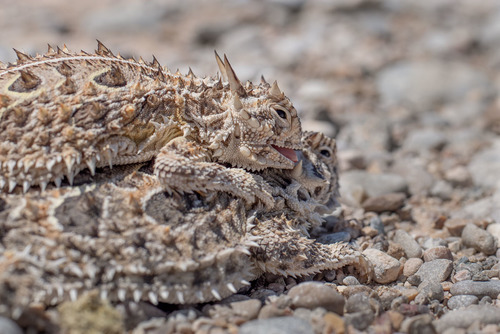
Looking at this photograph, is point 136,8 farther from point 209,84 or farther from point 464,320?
point 464,320

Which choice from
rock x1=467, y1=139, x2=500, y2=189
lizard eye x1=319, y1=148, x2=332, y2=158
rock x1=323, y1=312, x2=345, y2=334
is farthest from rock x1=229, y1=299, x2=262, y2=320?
rock x1=467, y1=139, x2=500, y2=189

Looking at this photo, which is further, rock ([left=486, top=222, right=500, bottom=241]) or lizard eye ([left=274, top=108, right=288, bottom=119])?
rock ([left=486, top=222, right=500, bottom=241])

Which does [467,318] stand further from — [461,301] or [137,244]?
[137,244]

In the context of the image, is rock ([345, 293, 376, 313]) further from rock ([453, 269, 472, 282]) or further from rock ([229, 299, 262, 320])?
rock ([453, 269, 472, 282])

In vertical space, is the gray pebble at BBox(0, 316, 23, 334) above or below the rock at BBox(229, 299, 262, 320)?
below

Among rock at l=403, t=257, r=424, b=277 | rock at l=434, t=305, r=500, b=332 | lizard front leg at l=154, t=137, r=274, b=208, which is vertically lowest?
rock at l=434, t=305, r=500, b=332

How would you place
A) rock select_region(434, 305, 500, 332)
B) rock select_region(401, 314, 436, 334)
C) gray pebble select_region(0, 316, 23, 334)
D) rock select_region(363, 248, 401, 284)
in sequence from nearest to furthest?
gray pebble select_region(0, 316, 23, 334) < rock select_region(401, 314, 436, 334) < rock select_region(434, 305, 500, 332) < rock select_region(363, 248, 401, 284)
